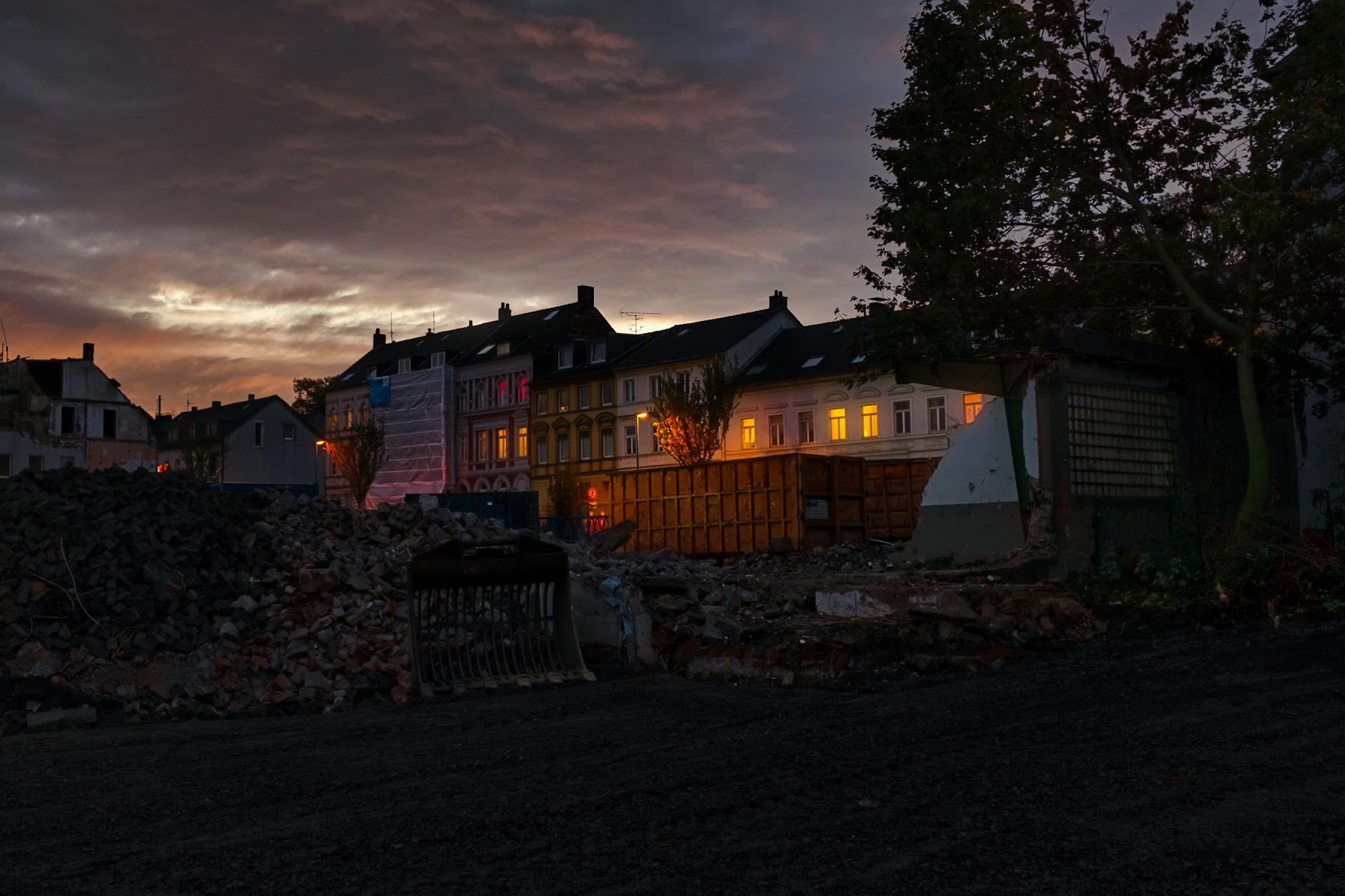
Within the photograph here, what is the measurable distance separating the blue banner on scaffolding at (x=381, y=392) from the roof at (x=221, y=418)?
10.7 meters

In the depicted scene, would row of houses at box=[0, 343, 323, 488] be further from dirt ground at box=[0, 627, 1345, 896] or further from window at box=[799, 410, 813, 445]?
dirt ground at box=[0, 627, 1345, 896]

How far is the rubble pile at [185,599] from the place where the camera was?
1009 cm

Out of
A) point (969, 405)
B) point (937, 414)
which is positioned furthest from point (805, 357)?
point (969, 405)

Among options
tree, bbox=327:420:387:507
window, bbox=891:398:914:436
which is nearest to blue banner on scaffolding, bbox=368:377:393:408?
tree, bbox=327:420:387:507

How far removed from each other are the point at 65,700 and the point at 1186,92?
16.4 meters

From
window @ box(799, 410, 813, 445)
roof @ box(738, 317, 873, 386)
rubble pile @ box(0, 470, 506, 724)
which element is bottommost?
rubble pile @ box(0, 470, 506, 724)

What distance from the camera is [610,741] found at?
7195mm

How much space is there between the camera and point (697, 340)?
179 feet

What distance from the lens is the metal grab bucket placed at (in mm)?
10789

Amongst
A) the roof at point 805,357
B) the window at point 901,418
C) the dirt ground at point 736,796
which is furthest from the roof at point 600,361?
the dirt ground at point 736,796

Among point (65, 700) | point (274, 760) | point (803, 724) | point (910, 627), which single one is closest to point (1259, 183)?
point (910, 627)

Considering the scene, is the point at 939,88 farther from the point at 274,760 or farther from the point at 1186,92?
the point at 274,760

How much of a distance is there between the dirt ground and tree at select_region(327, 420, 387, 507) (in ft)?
190

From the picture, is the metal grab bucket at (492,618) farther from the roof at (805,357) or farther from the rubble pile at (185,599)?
the roof at (805,357)
